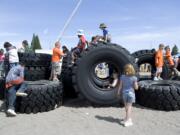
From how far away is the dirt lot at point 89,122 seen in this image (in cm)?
645

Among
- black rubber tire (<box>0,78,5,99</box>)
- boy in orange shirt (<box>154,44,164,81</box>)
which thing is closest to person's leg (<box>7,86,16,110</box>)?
black rubber tire (<box>0,78,5,99</box>)

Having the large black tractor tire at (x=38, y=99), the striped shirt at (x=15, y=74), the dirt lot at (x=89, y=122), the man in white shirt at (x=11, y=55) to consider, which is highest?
the man in white shirt at (x=11, y=55)

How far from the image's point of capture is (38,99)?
7914 mm

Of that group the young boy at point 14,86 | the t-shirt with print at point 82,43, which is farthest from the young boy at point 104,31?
the young boy at point 14,86

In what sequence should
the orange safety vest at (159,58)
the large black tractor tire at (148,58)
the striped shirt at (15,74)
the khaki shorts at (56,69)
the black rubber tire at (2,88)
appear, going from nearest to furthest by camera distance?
the striped shirt at (15,74) < the black rubber tire at (2,88) < the khaki shorts at (56,69) < the orange safety vest at (159,58) < the large black tractor tire at (148,58)

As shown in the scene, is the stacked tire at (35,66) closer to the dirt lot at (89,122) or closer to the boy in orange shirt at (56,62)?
the boy in orange shirt at (56,62)

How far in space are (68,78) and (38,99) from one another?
173 centimetres

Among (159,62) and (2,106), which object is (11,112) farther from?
(159,62)

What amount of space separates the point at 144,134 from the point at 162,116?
1502 mm

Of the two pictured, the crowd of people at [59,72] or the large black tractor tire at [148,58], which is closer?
the crowd of people at [59,72]

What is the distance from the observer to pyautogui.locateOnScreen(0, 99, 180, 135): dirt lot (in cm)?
645

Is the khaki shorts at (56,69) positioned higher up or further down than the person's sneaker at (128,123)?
higher up

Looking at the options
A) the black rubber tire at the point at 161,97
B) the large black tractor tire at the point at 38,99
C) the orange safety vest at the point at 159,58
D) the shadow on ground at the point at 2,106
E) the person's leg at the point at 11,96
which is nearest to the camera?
the person's leg at the point at 11,96

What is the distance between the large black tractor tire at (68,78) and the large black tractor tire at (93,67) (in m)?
0.82
